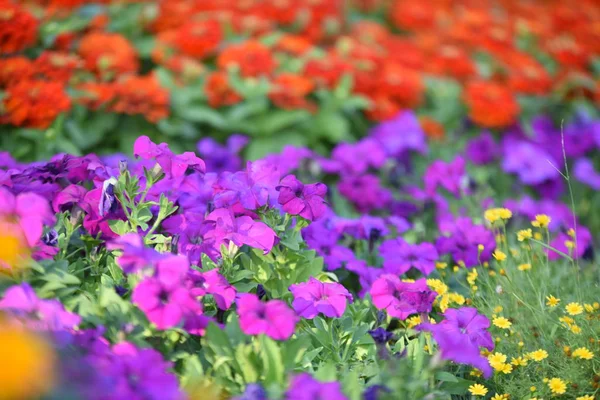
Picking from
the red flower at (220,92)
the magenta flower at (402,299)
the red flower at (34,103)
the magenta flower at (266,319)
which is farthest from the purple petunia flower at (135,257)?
the red flower at (220,92)

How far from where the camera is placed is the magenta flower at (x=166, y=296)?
1316 mm

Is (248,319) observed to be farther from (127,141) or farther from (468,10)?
(468,10)

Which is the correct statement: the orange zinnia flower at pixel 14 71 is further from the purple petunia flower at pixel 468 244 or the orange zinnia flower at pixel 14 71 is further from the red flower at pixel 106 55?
the purple petunia flower at pixel 468 244

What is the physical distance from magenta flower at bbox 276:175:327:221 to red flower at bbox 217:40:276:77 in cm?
160

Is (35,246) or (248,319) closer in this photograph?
(248,319)

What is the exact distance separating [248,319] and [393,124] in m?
2.10

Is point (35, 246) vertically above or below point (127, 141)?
above

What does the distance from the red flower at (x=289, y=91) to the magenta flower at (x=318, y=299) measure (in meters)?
1.64

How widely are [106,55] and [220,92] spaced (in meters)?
0.55

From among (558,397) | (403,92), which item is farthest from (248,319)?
(403,92)

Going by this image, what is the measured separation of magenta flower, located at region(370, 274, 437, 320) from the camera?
5.53ft

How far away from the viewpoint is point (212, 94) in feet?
10.4

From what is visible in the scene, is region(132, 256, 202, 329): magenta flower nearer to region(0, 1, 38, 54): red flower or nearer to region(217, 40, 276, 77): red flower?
region(0, 1, 38, 54): red flower

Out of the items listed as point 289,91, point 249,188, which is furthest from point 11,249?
point 289,91
